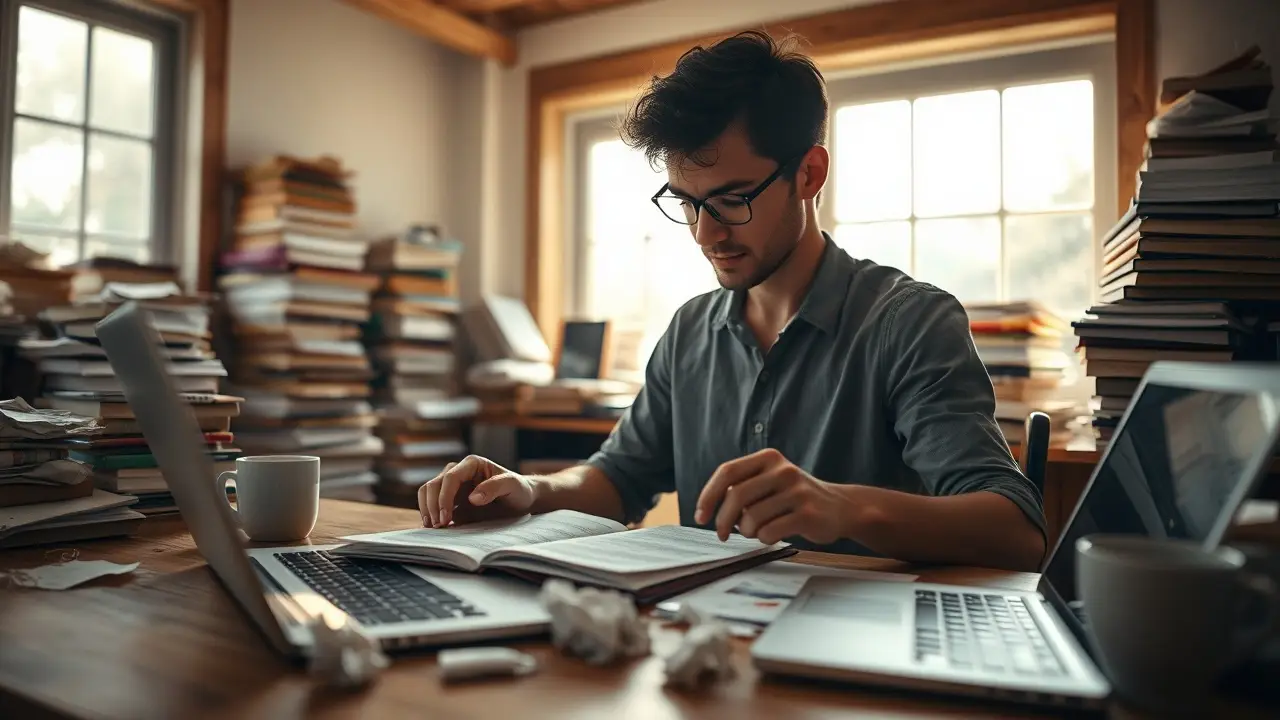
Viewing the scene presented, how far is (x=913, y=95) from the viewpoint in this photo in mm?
2777

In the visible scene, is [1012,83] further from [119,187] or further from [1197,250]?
[119,187]

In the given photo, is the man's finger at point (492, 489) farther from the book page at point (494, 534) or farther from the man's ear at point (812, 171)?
the man's ear at point (812, 171)

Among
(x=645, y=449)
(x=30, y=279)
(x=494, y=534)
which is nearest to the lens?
(x=494, y=534)

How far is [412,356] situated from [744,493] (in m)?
2.28

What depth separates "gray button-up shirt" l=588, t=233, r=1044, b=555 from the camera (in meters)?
1.13

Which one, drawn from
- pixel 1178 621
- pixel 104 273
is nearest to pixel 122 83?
pixel 104 273

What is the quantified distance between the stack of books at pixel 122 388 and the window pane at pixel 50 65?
0.64m

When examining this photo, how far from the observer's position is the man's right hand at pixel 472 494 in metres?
1.08

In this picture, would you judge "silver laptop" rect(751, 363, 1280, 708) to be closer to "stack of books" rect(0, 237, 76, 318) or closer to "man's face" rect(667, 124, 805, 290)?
"man's face" rect(667, 124, 805, 290)

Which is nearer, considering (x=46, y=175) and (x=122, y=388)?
(x=122, y=388)

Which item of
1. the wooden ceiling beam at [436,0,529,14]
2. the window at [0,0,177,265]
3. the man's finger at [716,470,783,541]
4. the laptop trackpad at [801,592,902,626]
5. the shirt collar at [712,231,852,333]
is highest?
the wooden ceiling beam at [436,0,529,14]

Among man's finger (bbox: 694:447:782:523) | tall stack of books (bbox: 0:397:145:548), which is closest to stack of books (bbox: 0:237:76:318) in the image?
tall stack of books (bbox: 0:397:145:548)

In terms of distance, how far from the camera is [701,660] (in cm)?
56

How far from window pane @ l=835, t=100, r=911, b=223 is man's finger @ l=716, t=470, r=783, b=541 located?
7.01 feet
